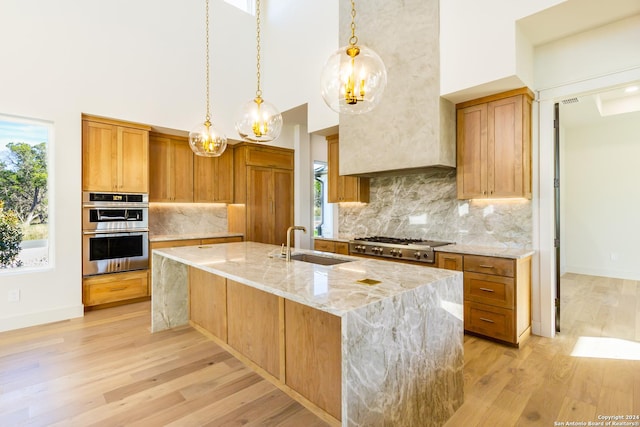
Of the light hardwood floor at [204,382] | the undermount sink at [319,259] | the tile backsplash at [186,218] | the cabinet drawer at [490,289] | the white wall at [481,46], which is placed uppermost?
the white wall at [481,46]

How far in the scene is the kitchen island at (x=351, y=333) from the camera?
4.71 ft

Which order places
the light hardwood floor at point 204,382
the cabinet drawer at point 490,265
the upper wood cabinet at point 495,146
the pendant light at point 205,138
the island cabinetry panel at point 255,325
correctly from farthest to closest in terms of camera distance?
the pendant light at point 205,138 → the upper wood cabinet at point 495,146 → the cabinet drawer at point 490,265 → the island cabinetry panel at point 255,325 → the light hardwood floor at point 204,382

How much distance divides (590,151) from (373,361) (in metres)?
6.80

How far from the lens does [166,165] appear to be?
16.5 feet

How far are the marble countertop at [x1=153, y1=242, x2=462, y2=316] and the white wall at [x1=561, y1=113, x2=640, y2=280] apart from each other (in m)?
5.65

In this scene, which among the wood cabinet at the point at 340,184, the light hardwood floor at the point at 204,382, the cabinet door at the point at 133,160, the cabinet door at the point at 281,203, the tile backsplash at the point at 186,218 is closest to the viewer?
the light hardwood floor at the point at 204,382

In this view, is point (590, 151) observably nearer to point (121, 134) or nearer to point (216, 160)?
point (216, 160)

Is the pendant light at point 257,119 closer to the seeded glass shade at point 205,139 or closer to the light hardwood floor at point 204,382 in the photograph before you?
the seeded glass shade at point 205,139

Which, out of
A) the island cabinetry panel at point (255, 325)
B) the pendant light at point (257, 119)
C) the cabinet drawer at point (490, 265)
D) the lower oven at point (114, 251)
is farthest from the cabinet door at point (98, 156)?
the cabinet drawer at point (490, 265)

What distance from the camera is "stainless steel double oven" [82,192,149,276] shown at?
13.3ft

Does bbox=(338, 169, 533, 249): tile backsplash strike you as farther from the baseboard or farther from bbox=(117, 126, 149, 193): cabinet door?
the baseboard

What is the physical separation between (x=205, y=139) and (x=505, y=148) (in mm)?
3167

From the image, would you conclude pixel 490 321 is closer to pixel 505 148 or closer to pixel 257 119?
pixel 505 148

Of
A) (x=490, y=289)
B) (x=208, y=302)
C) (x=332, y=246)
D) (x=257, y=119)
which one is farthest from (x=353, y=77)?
(x=332, y=246)
